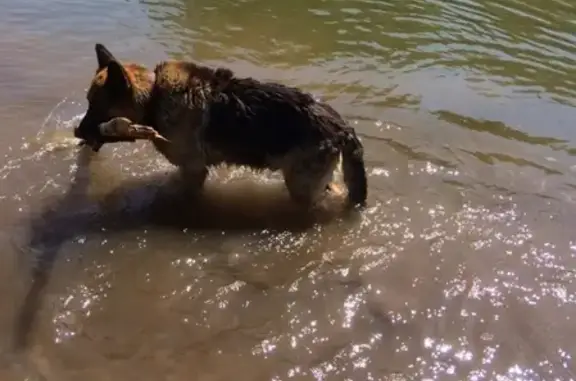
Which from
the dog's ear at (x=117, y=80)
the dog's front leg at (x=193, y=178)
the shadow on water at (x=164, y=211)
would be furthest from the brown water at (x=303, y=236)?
the dog's ear at (x=117, y=80)

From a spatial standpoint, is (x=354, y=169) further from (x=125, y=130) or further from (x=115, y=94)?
(x=115, y=94)

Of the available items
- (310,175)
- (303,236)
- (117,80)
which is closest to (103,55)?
(117,80)

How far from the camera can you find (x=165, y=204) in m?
6.09

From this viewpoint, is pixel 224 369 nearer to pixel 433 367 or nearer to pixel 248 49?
pixel 433 367

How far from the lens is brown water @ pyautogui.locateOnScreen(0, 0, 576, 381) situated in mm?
4547

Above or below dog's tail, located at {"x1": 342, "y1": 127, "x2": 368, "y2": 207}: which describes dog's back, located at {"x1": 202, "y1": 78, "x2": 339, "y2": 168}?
above

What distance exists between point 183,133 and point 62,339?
6.79 feet

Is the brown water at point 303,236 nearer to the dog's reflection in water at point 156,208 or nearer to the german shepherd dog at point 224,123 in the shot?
the dog's reflection in water at point 156,208

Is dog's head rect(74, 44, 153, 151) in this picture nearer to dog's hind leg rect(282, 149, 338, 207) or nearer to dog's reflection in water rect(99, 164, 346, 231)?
dog's reflection in water rect(99, 164, 346, 231)

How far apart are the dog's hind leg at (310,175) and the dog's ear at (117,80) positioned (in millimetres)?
1483

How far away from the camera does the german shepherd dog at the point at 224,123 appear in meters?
5.61

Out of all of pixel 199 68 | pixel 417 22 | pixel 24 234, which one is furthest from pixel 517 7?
pixel 24 234

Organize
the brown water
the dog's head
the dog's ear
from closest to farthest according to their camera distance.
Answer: the brown water
the dog's ear
the dog's head

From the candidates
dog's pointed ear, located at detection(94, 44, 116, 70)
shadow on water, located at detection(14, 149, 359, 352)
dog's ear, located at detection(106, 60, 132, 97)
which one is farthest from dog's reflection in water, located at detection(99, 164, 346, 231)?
dog's pointed ear, located at detection(94, 44, 116, 70)
